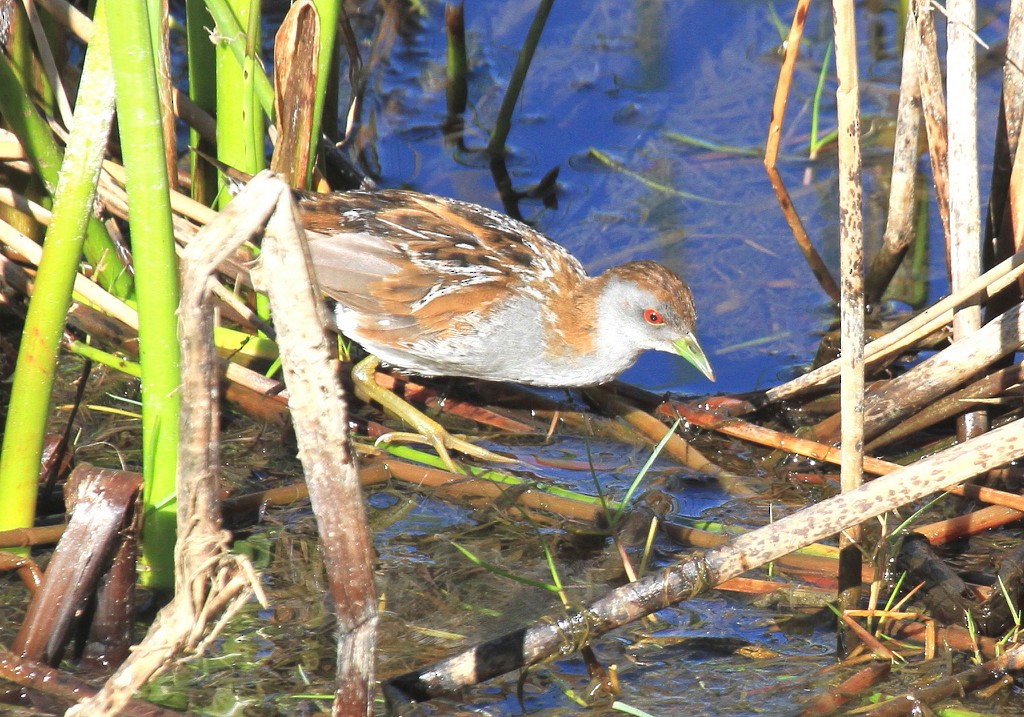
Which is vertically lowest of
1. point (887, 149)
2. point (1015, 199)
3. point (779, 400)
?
point (779, 400)

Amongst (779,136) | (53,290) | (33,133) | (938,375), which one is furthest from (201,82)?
(938,375)

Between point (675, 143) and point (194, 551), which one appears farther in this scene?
point (675, 143)

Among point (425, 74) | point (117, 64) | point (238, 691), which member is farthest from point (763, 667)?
point (425, 74)

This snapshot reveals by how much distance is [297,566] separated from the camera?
139 inches

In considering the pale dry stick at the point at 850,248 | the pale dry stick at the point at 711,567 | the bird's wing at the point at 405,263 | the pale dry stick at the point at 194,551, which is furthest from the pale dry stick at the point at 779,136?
the pale dry stick at the point at 194,551

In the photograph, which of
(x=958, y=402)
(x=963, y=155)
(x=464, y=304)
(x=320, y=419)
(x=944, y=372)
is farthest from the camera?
(x=464, y=304)

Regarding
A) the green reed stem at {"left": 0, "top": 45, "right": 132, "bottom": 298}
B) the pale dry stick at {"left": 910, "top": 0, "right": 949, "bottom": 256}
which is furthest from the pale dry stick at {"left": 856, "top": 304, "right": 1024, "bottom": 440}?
the green reed stem at {"left": 0, "top": 45, "right": 132, "bottom": 298}

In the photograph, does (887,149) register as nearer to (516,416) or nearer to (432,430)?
(516,416)

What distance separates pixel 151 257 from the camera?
2641mm

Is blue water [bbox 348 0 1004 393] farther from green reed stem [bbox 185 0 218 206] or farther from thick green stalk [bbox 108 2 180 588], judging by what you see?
thick green stalk [bbox 108 2 180 588]

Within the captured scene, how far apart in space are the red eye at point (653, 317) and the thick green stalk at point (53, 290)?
221cm

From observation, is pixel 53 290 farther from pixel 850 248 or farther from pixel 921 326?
pixel 921 326

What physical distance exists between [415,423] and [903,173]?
80.4 inches

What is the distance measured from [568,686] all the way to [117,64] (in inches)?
74.5
